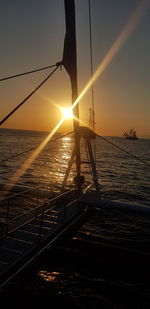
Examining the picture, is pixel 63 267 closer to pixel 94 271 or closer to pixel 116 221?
pixel 94 271

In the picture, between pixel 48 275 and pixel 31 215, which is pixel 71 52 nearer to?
pixel 31 215

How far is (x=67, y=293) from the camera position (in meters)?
8.17

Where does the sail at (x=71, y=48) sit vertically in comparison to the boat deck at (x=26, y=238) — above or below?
above

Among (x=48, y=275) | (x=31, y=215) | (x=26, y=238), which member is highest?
(x=31, y=215)

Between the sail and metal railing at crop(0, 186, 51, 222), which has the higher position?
the sail

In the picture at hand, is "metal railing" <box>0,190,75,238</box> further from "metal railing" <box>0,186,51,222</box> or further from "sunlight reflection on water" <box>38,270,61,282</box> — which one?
"metal railing" <box>0,186,51,222</box>

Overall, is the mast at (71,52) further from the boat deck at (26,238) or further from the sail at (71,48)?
the boat deck at (26,238)

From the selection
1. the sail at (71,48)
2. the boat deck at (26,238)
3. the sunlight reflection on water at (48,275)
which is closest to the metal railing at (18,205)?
the boat deck at (26,238)

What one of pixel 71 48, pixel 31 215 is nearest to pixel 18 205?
pixel 31 215

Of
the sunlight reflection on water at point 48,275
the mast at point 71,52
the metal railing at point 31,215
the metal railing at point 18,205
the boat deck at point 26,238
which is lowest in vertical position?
the sunlight reflection on water at point 48,275

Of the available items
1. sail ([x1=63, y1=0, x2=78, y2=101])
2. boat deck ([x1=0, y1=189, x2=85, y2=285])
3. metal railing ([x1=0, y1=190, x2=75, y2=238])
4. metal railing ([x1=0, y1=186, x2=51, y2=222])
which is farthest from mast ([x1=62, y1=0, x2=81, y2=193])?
metal railing ([x1=0, y1=186, x2=51, y2=222])

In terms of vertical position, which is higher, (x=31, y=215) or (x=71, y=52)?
(x=71, y=52)

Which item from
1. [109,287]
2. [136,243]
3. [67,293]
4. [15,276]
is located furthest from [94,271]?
[136,243]

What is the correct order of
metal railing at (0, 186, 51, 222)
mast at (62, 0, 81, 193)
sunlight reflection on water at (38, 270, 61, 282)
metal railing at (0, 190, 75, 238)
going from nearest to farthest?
metal railing at (0, 190, 75, 238)
mast at (62, 0, 81, 193)
sunlight reflection on water at (38, 270, 61, 282)
metal railing at (0, 186, 51, 222)
